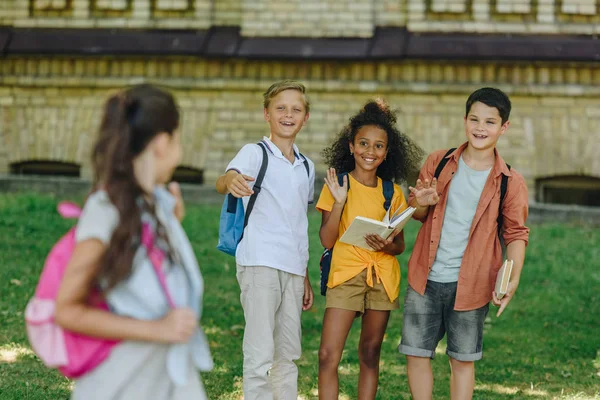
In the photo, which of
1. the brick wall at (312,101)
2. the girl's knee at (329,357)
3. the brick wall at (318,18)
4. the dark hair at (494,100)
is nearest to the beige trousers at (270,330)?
the girl's knee at (329,357)

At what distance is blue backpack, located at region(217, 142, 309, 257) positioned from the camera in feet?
17.3

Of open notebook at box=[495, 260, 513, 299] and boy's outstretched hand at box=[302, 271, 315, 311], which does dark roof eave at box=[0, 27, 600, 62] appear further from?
open notebook at box=[495, 260, 513, 299]

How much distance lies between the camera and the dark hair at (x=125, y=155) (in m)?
3.12

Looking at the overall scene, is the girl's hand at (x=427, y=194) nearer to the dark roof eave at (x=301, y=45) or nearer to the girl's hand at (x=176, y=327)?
the girl's hand at (x=176, y=327)

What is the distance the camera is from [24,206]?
10.9m

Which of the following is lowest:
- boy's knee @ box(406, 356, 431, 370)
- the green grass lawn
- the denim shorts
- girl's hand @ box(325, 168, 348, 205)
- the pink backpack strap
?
the green grass lawn

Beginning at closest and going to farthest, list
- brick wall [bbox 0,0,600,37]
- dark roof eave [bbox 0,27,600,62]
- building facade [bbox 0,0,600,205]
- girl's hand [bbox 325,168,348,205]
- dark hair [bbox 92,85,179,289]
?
dark hair [bbox 92,85,179,289] < girl's hand [bbox 325,168,348,205] < dark roof eave [bbox 0,27,600,62] < building facade [bbox 0,0,600,205] < brick wall [bbox 0,0,600,37]

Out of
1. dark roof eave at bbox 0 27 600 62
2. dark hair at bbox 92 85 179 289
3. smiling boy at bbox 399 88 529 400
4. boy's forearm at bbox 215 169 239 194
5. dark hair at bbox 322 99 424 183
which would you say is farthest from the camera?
dark roof eave at bbox 0 27 600 62

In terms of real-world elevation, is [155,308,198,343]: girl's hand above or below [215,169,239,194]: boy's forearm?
below

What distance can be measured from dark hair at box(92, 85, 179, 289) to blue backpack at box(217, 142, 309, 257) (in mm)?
1976

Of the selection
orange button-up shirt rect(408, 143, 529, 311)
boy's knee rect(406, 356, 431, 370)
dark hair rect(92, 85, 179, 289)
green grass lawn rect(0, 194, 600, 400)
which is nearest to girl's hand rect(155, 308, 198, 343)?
dark hair rect(92, 85, 179, 289)

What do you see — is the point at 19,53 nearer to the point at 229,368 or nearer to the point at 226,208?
the point at 229,368

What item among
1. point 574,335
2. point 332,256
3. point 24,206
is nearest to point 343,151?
point 332,256

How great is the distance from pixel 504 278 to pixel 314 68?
296 inches
